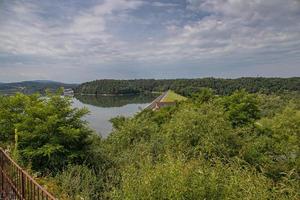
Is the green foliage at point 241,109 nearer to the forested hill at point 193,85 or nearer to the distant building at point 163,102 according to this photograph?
the distant building at point 163,102

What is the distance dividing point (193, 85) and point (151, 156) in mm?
107542

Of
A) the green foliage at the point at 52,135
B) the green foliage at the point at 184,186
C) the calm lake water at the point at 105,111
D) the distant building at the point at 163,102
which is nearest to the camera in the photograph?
the green foliage at the point at 184,186

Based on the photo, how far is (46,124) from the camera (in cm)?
1198

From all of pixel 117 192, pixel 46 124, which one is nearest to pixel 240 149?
pixel 46 124

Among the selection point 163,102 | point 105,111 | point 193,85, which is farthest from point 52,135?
point 193,85

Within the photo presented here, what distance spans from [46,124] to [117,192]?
5.64 m

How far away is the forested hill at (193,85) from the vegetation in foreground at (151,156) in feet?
204

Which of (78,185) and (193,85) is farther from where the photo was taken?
(193,85)

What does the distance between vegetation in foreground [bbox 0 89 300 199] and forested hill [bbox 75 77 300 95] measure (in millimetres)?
62296

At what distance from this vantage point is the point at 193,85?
4653 inches

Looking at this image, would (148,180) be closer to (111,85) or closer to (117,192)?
(117,192)

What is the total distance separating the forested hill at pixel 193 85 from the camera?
9412 cm

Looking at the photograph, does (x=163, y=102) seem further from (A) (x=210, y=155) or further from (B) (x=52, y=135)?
(B) (x=52, y=135)

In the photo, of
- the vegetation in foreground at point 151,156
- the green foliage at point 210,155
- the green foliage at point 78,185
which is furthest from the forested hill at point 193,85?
the green foliage at point 78,185
